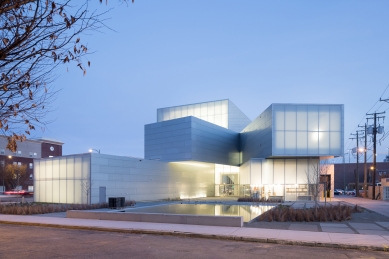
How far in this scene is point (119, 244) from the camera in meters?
13.1

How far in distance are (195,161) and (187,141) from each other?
3.08 metres

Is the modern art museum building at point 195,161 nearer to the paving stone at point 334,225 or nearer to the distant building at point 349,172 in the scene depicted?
the paving stone at point 334,225

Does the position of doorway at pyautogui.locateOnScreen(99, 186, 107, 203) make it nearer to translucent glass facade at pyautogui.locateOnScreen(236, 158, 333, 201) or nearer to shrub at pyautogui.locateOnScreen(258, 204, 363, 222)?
translucent glass facade at pyautogui.locateOnScreen(236, 158, 333, 201)

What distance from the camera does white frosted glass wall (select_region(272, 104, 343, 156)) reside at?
133ft

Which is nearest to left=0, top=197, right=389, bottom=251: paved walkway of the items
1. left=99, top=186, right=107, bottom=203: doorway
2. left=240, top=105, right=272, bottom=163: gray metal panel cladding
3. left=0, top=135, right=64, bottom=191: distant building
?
left=99, top=186, right=107, bottom=203: doorway

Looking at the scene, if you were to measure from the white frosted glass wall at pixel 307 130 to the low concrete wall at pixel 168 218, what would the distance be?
24103 millimetres

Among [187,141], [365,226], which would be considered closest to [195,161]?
Result: [187,141]

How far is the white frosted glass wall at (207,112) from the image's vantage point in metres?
64.2

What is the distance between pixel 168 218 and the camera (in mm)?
18625

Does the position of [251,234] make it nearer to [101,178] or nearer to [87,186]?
[87,186]

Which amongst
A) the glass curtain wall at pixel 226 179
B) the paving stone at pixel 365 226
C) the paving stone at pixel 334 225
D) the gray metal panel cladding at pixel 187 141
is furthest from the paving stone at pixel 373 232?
the glass curtain wall at pixel 226 179

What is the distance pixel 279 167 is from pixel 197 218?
28188 millimetres

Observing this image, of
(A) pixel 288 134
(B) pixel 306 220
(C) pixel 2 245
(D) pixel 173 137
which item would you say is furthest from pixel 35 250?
(D) pixel 173 137

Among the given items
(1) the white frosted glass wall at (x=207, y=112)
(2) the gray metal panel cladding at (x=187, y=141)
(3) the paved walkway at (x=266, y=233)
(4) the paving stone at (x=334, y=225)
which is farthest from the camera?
(1) the white frosted glass wall at (x=207, y=112)
